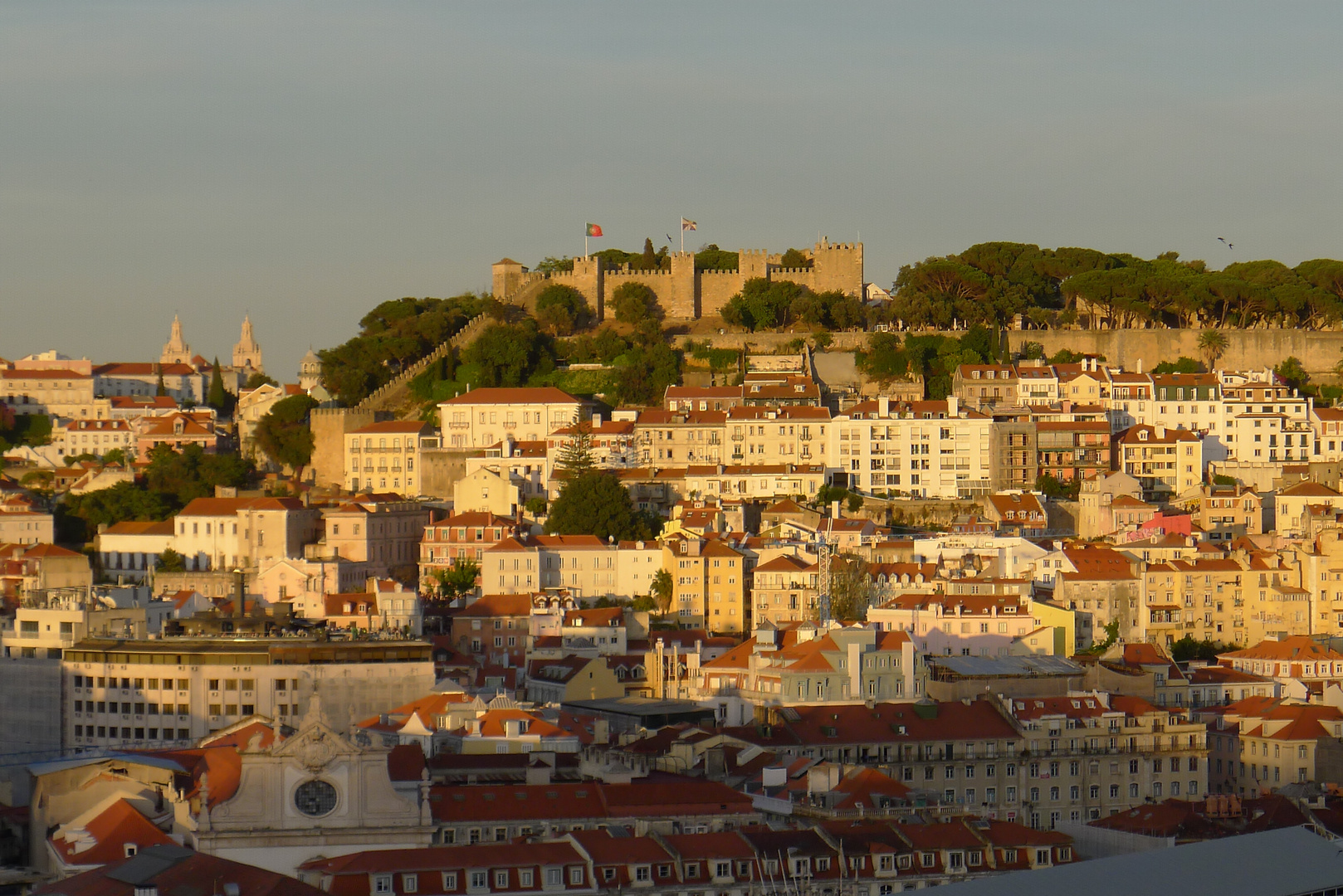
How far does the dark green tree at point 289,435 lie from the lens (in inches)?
3152

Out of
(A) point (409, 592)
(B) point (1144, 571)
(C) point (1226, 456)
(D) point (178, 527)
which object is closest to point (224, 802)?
(A) point (409, 592)

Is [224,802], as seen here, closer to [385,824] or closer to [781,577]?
[385,824]

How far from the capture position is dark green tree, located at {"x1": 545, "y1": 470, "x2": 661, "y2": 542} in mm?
68375

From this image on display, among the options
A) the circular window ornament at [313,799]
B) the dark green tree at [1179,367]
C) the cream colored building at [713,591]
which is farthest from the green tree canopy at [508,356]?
the circular window ornament at [313,799]

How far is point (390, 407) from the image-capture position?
271 ft

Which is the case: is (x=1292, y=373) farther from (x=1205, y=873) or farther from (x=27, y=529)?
(x=1205, y=873)

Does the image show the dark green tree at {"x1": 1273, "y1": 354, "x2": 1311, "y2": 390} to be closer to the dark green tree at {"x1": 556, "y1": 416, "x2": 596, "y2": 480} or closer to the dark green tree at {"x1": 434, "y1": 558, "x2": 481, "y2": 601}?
the dark green tree at {"x1": 556, "y1": 416, "x2": 596, "y2": 480}

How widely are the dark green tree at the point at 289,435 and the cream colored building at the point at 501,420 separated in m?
5.00

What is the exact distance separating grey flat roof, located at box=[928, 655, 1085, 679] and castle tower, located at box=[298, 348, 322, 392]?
38.5 metres

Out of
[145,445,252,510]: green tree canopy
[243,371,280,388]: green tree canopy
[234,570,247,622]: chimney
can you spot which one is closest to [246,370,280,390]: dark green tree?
[243,371,280,388]: green tree canopy

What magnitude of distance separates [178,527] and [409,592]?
13515 mm

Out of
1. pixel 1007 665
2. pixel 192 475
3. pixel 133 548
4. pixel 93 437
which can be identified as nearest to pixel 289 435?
pixel 192 475

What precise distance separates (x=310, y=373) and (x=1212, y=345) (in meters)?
31.8

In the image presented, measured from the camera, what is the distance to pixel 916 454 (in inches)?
2869
